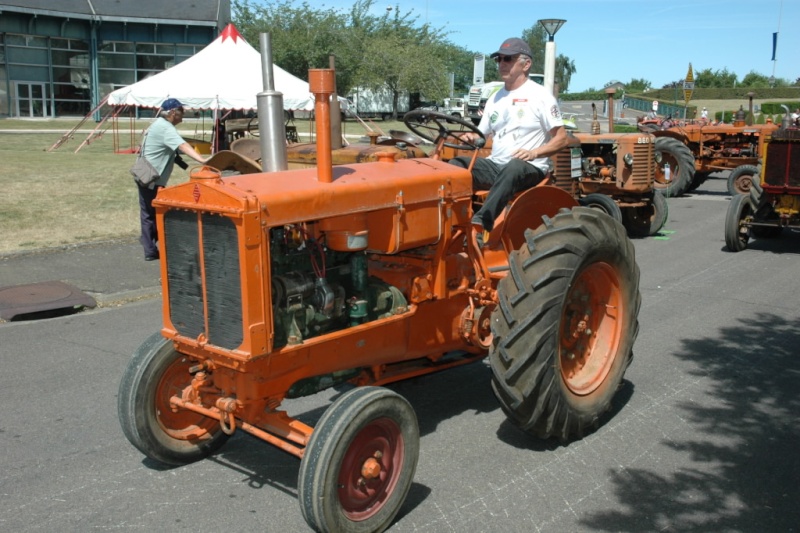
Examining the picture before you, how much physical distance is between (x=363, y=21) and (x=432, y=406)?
170 ft

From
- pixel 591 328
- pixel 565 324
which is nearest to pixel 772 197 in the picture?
pixel 591 328

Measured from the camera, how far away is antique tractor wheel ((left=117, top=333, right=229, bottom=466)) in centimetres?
388

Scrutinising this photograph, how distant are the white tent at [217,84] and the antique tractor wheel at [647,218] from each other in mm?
8718

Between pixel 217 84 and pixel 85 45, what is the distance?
91.8ft

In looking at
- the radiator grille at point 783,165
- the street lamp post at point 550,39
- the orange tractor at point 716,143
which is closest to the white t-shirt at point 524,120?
the radiator grille at point 783,165

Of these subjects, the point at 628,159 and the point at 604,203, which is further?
the point at 628,159

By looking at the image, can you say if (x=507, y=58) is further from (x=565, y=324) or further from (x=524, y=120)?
(x=565, y=324)

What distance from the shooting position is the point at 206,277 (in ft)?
11.4

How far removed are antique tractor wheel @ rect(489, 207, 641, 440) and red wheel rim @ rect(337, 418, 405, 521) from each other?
73 cm

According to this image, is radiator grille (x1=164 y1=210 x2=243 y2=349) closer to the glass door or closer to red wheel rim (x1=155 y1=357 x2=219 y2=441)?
red wheel rim (x1=155 y1=357 x2=219 y2=441)

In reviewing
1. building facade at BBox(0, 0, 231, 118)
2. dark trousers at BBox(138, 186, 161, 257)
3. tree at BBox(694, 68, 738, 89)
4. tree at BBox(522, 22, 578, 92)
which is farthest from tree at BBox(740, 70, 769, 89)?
dark trousers at BBox(138, 186, 161, 257)

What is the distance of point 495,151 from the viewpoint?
516 centimetres

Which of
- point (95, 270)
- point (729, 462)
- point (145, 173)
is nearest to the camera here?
point (729, 462)

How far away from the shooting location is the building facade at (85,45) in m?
39.6
